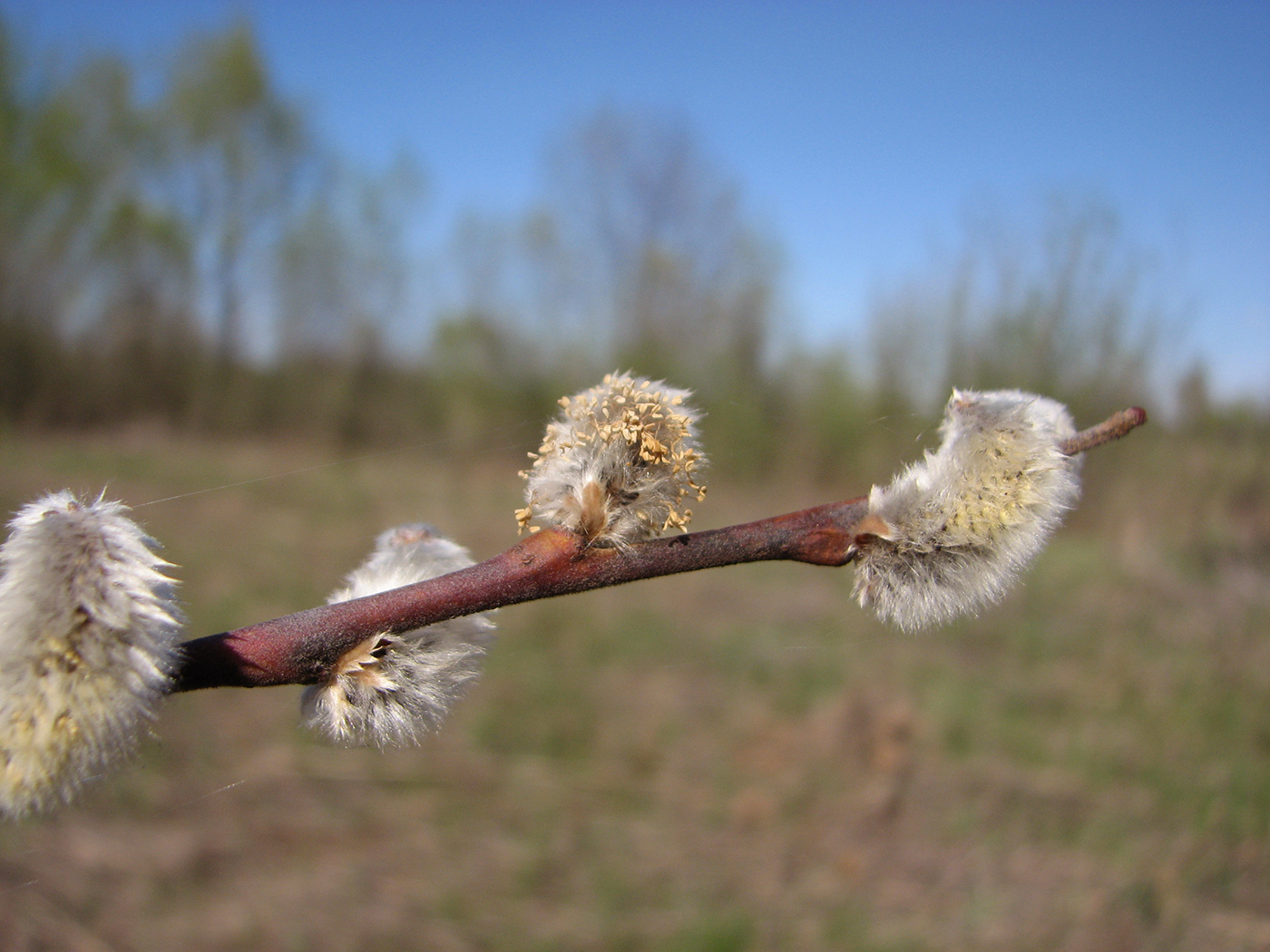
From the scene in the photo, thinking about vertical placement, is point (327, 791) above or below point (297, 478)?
below

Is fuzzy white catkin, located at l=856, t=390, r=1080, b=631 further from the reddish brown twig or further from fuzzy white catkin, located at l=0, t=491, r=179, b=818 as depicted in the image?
fuzzy white catkin, located at l=0, t=491, r=179, b=818

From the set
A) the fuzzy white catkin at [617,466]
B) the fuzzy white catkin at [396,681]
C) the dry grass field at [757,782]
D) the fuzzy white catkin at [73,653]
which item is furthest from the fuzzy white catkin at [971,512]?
the dry grass field at [757,782]

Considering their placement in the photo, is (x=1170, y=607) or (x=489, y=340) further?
(x=489, y=340)

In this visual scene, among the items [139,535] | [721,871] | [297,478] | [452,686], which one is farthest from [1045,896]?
[297,478]

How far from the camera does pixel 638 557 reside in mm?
651

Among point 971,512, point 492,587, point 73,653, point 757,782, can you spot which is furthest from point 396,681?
point 757,782

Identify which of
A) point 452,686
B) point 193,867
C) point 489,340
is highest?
point 489,340

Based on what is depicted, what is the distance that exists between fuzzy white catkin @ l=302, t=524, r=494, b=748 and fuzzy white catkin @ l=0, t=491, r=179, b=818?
140mm

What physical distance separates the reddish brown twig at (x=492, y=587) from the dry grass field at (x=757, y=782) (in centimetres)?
182

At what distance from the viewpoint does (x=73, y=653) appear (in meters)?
0.53

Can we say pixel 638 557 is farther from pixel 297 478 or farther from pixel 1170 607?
pixel 297 478

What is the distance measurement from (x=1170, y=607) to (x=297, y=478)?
10938 mm

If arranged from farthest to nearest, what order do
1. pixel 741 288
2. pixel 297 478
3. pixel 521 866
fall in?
pixel 297 478 < pixel 741 288 < pixel 521 866

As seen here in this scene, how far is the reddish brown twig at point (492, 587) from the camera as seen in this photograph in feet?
1.97
